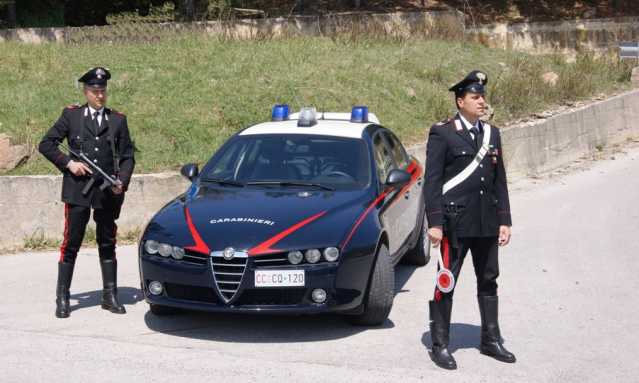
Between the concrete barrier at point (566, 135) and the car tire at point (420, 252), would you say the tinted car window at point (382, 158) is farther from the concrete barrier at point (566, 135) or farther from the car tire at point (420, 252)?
the concrete barrier at point (566, 135)

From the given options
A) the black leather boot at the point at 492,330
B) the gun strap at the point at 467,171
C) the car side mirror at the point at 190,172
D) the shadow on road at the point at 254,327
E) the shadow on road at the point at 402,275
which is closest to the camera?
the gun strap at the point at 467,171

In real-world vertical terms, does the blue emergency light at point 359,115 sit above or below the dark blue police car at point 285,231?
above

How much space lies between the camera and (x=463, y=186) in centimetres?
718

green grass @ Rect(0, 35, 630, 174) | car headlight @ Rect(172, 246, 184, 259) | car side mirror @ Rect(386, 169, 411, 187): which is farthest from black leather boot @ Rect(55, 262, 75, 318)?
green grass @ Rect(0, 35, 630, 174)

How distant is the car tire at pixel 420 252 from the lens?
1080 cm

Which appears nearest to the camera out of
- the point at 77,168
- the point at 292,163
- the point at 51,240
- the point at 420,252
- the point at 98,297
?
the point at 77,168

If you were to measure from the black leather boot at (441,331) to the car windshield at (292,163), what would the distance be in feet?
6.49

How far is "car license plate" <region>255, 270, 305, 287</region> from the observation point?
769 cm

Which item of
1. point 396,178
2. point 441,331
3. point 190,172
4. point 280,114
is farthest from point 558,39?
point 441,331

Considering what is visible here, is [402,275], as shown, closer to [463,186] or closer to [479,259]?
[479,259]

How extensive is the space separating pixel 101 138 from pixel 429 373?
11.0ft

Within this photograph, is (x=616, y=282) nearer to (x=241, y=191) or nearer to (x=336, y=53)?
(x=241, y=191)

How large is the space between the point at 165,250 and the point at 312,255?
109 cm

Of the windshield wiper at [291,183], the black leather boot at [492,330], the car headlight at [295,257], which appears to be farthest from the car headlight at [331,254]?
the windshield wiper at [291,183]
